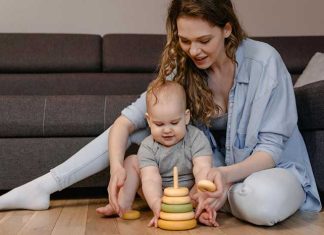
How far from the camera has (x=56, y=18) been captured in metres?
3.09

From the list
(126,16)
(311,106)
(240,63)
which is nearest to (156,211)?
(240,63)

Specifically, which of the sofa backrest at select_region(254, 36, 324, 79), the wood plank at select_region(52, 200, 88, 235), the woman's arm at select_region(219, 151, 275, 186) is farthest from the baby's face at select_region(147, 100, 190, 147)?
the sofa backrest at select_region(254, 36, 324, 79)

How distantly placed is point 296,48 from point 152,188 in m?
1.71

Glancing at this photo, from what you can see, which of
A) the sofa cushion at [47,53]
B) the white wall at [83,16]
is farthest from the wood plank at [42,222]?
the white wall at [83,16]

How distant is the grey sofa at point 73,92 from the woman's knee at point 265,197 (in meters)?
0.29

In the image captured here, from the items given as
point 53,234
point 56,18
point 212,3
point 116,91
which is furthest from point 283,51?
point 53,234

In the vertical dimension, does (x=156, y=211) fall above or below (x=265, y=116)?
below

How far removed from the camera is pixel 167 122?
61.2 inches

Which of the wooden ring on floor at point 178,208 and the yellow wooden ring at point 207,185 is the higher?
the yellow wooden ring at point 207,185

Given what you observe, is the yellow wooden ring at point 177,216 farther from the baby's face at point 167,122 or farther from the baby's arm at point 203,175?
the baby's face at point 167,122

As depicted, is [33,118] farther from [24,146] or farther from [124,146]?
[124,146]

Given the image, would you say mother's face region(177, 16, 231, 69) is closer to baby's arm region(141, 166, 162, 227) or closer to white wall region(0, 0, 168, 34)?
baby's arm region(141, 166, 162, 227)

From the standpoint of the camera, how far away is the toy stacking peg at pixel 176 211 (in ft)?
4.54

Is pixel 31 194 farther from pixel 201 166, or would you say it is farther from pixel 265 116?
pixel 265 116
